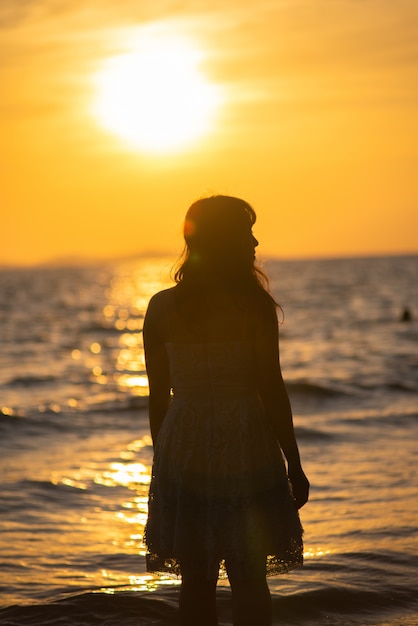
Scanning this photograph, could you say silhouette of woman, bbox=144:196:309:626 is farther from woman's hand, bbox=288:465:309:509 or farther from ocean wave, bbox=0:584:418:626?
ocean wave, bbox=0:584:418:626

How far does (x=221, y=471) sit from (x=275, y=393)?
41cm

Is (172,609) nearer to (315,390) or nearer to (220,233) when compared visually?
(220,233)

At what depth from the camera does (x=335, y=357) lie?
2912cm

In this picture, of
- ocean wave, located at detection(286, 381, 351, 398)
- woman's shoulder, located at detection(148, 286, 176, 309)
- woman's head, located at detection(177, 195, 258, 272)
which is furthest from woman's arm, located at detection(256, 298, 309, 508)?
ocean wave, located at detection(286, 381, 351, 398)

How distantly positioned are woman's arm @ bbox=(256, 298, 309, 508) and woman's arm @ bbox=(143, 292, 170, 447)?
43 centimetres

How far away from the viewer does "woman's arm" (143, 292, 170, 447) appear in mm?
3949

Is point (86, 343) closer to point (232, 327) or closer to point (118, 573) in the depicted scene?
point (118, 573)

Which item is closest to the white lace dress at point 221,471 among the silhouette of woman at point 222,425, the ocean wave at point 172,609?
the silhouette of woman at point 222,425

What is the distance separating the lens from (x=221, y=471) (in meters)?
3.97

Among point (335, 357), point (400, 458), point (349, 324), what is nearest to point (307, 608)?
point (400, 458)

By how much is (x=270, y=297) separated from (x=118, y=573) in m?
3.87

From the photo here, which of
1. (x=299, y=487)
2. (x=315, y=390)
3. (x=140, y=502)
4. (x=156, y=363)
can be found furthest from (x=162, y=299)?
(x=315, y=390)

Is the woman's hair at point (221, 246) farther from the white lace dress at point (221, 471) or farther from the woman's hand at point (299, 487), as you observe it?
the woman's hand at point (299, 487)

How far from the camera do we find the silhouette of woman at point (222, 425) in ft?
12.7
